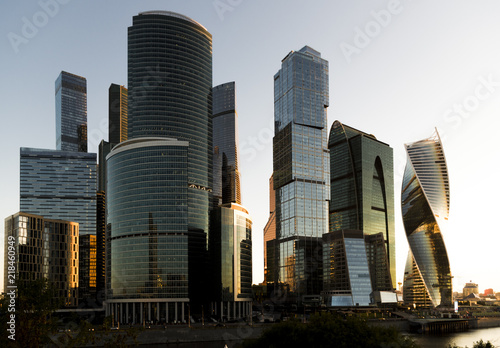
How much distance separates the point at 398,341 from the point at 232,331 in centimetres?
9392

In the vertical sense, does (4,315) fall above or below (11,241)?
below

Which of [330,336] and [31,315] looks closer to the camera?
[31,315]

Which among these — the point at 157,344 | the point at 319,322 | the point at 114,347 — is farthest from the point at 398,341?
the point at 157,344

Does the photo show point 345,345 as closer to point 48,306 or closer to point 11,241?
point 48,306

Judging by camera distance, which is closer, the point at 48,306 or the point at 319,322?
the point at 48,306

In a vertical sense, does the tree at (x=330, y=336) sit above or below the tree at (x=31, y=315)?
below

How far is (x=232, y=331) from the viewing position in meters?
159

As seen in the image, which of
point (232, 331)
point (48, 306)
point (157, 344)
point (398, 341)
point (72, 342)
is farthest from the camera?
point (232, 331)

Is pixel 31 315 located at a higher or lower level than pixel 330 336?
higher

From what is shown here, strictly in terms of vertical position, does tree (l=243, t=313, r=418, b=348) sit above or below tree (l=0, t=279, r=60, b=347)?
below

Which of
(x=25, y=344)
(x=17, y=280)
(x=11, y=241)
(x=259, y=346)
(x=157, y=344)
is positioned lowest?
(x=157, y=344)

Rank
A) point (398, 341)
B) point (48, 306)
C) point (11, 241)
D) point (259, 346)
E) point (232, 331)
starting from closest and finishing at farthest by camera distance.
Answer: point (48, 306)
point (11, 241)
point (398, 341)
point (259, 346)
point (232, 331)

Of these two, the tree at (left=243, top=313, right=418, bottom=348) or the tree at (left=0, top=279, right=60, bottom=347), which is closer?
the tree at (left=0, top=279, right=60, bottom=347)

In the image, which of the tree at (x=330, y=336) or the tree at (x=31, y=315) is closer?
the tree at (x=31, y=315)
